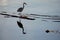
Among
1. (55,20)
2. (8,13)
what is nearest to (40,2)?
(55,20)

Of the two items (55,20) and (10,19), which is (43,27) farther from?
(10,19)

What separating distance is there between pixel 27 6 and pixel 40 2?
5.8 inches

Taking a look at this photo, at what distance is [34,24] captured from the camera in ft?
5.06

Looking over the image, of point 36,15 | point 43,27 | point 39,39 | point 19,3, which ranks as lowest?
point 39,39

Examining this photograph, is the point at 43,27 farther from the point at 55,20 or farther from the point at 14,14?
the point at 14,14

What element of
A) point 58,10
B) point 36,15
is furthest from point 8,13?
point 58,10

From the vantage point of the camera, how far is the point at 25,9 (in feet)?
5.15

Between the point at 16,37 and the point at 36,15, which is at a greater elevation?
the point at 36,15

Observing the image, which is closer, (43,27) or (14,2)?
(43,27)

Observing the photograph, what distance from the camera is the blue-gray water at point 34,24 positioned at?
1494 millimetres

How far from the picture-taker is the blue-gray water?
1494mm

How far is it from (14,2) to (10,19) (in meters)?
0.20

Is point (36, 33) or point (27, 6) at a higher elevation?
point (27, 6)

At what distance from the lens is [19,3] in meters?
1.59
